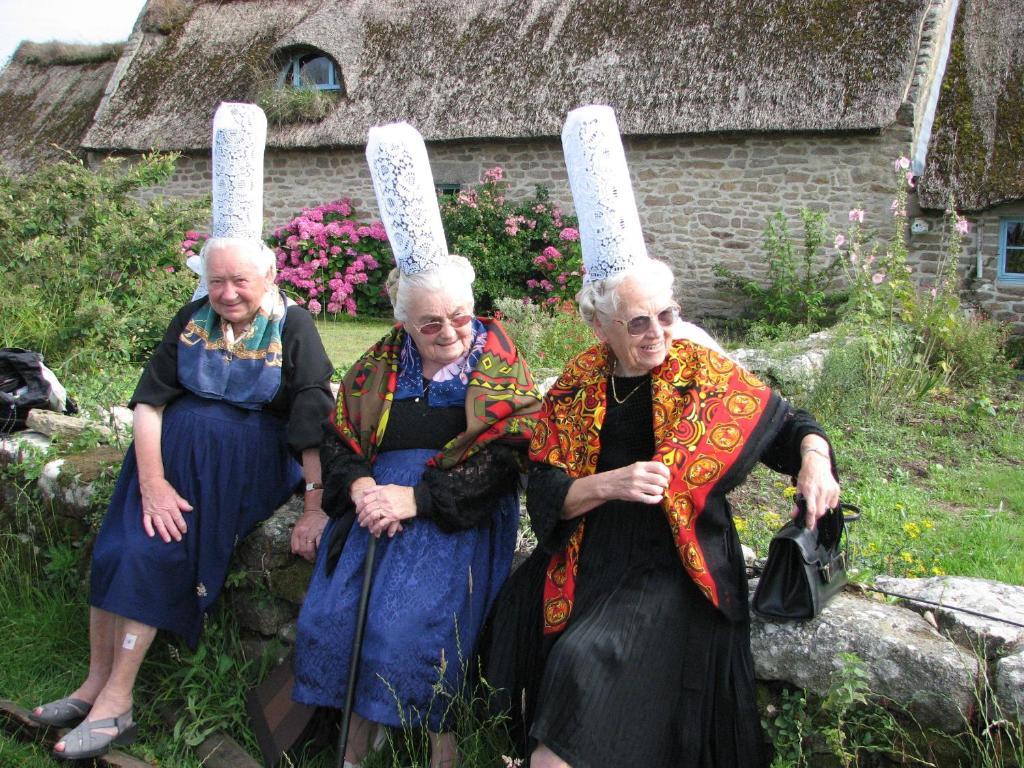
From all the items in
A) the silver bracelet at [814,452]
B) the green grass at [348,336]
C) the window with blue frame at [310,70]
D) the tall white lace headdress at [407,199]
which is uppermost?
the window with blue frame at [310,70]

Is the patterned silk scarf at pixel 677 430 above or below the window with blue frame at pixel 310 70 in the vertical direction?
below

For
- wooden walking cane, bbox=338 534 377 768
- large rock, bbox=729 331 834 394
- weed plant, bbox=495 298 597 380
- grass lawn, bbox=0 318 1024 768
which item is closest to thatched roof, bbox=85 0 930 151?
weed plant, bbox=495 298 597 380

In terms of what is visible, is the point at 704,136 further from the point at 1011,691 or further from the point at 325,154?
the point at 1011,691

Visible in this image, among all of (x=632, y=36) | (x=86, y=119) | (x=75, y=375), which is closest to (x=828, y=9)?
(x=632, y=36)

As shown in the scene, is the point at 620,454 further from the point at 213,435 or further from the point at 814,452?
the point at 213,435

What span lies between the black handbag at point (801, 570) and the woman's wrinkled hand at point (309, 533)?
4.38 ft

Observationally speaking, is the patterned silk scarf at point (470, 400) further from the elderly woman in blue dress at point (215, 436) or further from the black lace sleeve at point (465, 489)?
the elderly woman in blue dress at point (215, 436)

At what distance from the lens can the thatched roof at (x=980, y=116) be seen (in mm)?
9195

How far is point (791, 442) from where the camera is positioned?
2.18 meters

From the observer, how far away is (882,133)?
9305 mm

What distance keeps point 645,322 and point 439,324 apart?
1.99ft

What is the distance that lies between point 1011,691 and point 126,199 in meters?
6.70

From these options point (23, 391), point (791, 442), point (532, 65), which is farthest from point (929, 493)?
point (532, 65)

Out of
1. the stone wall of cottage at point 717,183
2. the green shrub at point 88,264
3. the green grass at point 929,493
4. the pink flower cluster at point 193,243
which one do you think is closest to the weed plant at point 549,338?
the green grass at point 929,493
